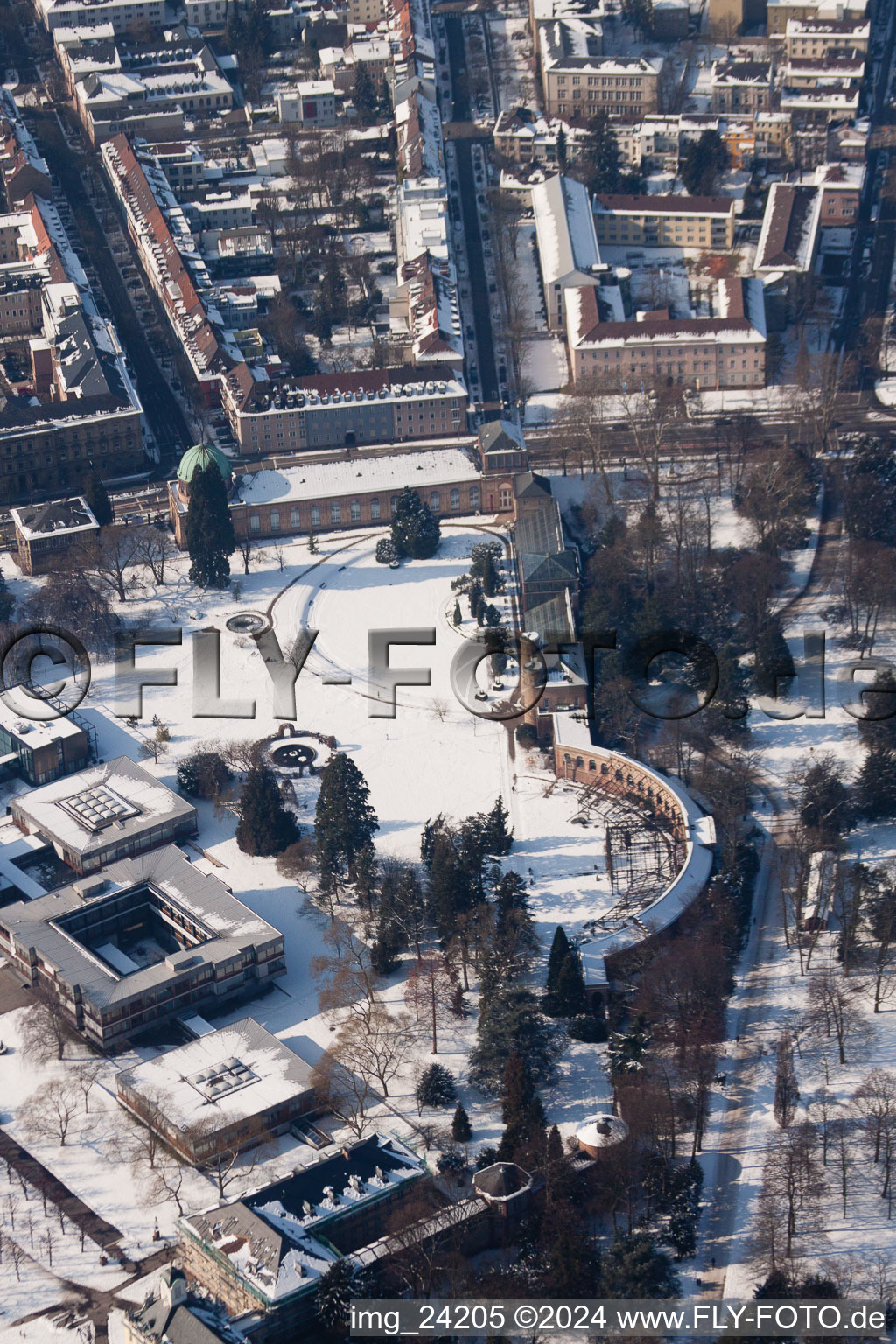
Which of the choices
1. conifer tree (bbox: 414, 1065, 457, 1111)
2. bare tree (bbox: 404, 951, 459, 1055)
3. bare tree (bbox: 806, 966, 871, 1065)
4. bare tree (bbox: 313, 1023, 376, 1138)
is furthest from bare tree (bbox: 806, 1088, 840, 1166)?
bare tree (bbox: 313, 1023, 376, 1138)

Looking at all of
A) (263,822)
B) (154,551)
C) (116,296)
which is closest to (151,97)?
(116,296)

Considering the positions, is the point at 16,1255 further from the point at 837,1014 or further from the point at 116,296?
the point at 116,296

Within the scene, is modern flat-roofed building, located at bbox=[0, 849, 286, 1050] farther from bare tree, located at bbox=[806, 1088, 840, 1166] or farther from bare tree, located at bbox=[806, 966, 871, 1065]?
bare tree, located at bbox=[806, 1088, 840, 1166]

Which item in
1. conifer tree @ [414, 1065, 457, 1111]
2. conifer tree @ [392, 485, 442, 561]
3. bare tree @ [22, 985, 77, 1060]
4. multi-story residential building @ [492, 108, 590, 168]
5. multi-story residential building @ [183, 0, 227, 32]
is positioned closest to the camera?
conifer tree @ [414, 1065, 457, 1111]

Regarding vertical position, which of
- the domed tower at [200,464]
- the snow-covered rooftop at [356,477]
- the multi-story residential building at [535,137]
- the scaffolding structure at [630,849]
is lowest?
the scaffolding structure at [630,849]

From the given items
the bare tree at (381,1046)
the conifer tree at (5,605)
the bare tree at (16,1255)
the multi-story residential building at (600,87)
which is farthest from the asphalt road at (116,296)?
the bare tree at (16,1255)

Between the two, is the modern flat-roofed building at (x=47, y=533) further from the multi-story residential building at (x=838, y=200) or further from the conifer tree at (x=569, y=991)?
the multi-story residential building at (x=838, y=200)
